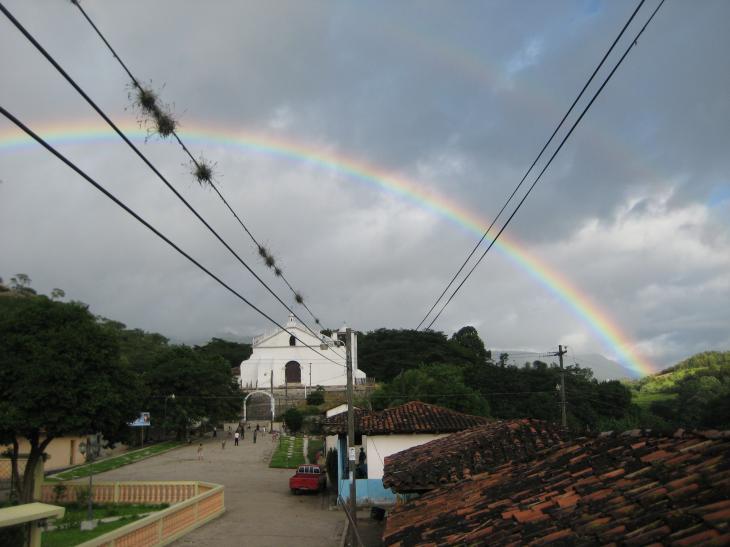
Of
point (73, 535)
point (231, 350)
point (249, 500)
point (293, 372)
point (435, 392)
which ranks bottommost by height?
point (249, 500)

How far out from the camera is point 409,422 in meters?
21.7

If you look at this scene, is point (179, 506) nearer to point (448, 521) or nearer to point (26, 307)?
point (26, 307)

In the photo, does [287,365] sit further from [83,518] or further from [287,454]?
[83,518]

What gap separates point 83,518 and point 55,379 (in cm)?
514

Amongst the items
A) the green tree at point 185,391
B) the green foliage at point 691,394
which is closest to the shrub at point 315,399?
the green tree at point 185,391

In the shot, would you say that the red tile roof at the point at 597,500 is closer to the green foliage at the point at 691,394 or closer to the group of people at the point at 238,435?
the green foliage at the point at 691,394

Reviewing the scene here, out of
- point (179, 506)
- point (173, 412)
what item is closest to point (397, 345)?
point (173, 412)

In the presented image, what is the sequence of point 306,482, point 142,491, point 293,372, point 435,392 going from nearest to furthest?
point 142,491 → point 306,482 → point 435,392 → point 293,372

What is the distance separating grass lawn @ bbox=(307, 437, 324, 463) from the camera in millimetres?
40047

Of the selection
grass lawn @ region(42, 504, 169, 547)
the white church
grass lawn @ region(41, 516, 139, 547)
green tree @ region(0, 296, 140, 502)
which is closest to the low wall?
grass lawn @ region(42, 504, 169, 547)

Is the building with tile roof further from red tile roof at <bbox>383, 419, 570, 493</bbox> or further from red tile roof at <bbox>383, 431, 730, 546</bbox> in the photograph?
red tile roof at <bbox>383, 431, 730, 546</bbox>

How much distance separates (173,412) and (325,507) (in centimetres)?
2929

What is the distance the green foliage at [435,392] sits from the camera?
42312 millimetres

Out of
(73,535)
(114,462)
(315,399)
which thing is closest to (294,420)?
(315,399)
